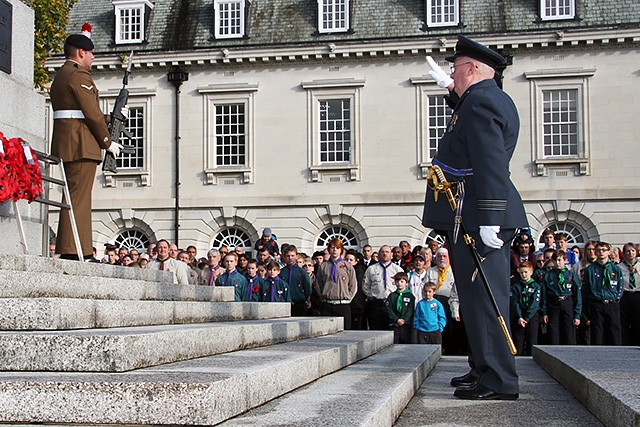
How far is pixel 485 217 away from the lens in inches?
225

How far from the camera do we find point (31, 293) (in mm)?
6305

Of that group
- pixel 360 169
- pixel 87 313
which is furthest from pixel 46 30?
pixel 87 313

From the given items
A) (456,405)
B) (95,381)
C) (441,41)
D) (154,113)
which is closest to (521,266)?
(456,405)

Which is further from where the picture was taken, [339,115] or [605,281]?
[339,115]

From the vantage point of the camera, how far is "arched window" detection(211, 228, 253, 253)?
3141 centimetres

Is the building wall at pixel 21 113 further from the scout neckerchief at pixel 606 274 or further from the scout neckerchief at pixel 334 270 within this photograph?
the scout neckerchief at pixel 606 274

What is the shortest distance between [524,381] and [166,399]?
409 centimetres

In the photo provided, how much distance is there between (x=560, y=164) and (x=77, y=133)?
72.9 ft

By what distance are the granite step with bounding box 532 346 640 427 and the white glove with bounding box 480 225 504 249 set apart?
0.92 meters

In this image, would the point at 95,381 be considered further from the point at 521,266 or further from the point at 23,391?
the point at 521,266

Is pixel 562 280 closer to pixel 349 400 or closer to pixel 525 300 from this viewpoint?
pixel 525 300

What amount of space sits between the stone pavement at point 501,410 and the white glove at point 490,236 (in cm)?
95

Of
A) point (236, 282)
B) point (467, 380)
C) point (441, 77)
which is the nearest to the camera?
point (467, 380)

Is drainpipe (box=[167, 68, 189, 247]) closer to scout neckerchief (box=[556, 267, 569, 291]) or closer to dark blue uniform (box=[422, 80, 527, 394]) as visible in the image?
scout neckerchief (box=[556, 267, 569, 291])
